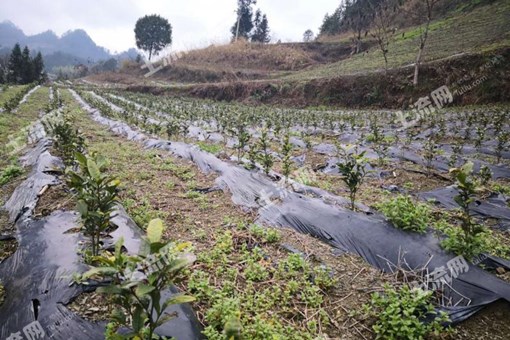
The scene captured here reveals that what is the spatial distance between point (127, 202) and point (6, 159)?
464 centimetres

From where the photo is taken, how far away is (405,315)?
2.47 metres

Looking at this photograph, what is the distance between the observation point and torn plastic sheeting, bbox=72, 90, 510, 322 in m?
2.69

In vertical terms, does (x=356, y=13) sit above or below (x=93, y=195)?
above

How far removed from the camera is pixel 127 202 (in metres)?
4.69

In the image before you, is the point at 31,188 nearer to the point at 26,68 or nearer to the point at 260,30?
the point at 26,68

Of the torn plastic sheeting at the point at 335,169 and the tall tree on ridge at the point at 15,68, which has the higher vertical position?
the tall tree on ridge at the point at 15,68

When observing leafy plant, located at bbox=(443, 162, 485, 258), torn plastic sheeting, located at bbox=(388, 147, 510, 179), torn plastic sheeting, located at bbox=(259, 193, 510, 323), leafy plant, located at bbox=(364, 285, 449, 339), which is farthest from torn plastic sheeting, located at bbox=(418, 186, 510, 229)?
leafy plant, located at bbox=(364, 285, 449, 339)

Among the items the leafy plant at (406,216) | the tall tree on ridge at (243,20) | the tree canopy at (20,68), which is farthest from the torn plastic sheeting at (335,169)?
the tall tree on ridge at (243,20)

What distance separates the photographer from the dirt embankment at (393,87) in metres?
15.9

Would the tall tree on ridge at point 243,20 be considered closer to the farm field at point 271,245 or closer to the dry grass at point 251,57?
the dry grass at point 251,57

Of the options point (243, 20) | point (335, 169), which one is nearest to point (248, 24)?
point (243, 20)

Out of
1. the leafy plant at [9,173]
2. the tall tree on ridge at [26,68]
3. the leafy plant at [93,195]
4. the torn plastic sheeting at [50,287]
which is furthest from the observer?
the tall tree on ridge at [26,68]

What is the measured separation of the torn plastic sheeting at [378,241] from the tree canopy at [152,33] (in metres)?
67.5

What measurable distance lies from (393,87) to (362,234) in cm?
1836
